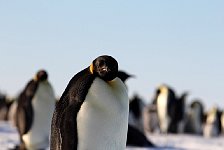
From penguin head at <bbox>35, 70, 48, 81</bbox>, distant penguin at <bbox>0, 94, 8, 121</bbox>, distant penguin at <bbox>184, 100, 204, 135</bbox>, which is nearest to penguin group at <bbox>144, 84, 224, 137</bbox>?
distant penguin at <bbox>184, 100, 204, 135</bbox>

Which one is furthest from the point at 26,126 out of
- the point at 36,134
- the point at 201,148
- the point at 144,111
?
the point at 144,111

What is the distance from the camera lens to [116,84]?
473 cm

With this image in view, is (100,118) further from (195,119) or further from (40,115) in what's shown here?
(195,119)

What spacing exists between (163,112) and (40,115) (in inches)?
347

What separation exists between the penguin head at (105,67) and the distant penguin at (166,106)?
12.3 metres

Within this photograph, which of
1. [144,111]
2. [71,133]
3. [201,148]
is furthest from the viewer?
[144,111]

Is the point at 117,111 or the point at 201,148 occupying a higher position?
the point at 117,111

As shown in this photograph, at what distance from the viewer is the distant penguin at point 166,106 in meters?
17.0

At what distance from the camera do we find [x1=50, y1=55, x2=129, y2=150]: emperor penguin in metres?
4.56

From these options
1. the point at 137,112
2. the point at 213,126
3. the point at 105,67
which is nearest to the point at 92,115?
the point at 105,67

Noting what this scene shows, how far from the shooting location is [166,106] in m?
17.0

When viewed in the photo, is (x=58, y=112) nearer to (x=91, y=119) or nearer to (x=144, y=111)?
(x=91, y=119)

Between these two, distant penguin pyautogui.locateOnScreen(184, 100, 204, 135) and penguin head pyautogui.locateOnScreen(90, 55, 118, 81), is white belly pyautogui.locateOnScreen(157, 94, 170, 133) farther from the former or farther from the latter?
penguin head pyautogui.locateOnScreen(90, 55, 118, 81)

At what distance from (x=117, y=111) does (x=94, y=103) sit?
0.19m
